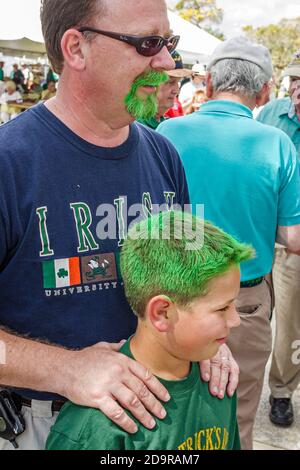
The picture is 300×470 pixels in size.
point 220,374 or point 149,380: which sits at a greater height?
point 149,380

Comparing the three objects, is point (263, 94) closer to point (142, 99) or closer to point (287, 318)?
point (142, 99)

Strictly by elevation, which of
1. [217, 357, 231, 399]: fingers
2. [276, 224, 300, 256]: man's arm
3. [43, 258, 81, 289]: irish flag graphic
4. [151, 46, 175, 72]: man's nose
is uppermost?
[151, 46, 175, 72]: man's nose

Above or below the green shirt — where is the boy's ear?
above

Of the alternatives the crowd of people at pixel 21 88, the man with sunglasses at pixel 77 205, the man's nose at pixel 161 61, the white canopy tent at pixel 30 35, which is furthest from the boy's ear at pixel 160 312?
the crowd of people at pixel 21 88

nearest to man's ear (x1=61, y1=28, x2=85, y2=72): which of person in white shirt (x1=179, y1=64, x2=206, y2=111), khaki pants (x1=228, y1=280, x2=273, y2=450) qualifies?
khaki pants (x1=228, y1=280, x2=273, y2=450)

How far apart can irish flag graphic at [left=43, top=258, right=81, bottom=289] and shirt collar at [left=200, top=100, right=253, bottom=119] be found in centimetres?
143

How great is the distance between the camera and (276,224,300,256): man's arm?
8.10 ft

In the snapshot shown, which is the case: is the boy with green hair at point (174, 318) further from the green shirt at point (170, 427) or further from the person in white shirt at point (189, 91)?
the person in white shirt at point (189, 91)

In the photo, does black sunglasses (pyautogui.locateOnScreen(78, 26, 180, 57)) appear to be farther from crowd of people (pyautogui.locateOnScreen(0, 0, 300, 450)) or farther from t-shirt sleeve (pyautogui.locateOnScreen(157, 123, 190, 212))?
t-shirt sleeve (pyautogui.locateOnScreen(157, 123, 190, 212))

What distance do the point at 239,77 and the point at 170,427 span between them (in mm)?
1838

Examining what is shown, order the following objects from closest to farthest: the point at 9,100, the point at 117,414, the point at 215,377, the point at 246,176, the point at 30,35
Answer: the point at 117,414 → the point at 215,377 → the point at 246,176 → the point at 30,35 → the point at 9,100

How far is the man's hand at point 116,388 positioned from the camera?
45.6 inches

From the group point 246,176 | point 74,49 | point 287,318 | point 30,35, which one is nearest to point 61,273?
point 74,49

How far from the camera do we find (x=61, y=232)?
4.42 ft
